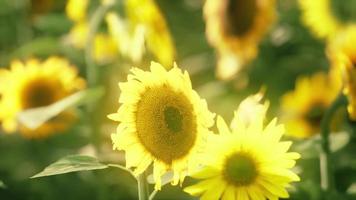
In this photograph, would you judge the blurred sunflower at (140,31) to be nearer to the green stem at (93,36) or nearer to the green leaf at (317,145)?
the green stem at (93,36)

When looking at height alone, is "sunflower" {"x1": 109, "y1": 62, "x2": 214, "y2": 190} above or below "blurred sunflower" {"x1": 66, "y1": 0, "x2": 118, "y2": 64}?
below

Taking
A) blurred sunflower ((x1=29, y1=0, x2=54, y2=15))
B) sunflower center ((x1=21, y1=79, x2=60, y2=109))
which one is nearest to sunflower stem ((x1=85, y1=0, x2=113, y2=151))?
sunflower center ((x1=21, y1=79, x2=60, y2=109))

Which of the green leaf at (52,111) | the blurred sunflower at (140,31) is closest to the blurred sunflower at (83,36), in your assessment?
the blurred sunflower at (140,31)

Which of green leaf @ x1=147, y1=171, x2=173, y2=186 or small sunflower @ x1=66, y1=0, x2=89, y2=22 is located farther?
small sunflower @ x1=66, y1=0, x2=89, y2=22

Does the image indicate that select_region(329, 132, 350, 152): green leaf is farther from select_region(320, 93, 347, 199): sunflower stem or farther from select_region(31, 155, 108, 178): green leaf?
select_region(31, 155, 108, 178): green leaf

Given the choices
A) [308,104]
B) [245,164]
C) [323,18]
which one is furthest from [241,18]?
[245,164]

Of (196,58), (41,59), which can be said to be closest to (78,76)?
(41,59)

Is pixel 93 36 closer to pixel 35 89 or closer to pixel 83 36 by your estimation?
pixel 35 89

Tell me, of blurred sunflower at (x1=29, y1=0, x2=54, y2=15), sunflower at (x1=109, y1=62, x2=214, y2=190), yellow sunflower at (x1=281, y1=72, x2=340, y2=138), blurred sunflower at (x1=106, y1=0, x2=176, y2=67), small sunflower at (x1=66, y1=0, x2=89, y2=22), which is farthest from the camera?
blurred sunflower at (x1=29, y1=0, x2=54, y2=15)
